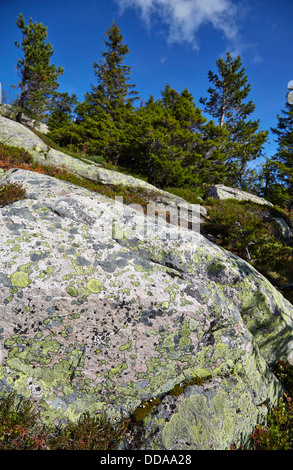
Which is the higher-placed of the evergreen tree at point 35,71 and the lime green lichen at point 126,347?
the evergreen tree at point 35,71

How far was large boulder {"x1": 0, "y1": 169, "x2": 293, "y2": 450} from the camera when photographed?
8.39 feet

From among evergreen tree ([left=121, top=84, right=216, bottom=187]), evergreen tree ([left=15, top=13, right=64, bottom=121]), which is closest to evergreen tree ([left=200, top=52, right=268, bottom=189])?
evergreen tree ([left=121, top=84, right=216, bottom=187])

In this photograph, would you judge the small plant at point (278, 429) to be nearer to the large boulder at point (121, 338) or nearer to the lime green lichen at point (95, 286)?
the large boulder at point (121, 338)

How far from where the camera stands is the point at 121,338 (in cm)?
278

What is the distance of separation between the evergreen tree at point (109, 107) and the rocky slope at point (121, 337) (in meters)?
18.3

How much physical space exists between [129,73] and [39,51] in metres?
11.3

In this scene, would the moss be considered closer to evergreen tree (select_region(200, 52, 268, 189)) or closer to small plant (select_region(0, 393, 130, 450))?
small plant (select_region(0, 393, 130, 450))

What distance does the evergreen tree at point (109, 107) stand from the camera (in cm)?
2045

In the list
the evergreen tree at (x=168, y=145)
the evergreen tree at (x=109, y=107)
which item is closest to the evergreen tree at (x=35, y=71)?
the evergreen tree at (x=109, y=107)

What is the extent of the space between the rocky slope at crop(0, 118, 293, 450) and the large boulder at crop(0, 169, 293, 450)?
13mm

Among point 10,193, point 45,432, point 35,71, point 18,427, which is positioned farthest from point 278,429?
point 35,71

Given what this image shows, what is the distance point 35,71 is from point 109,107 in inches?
305
